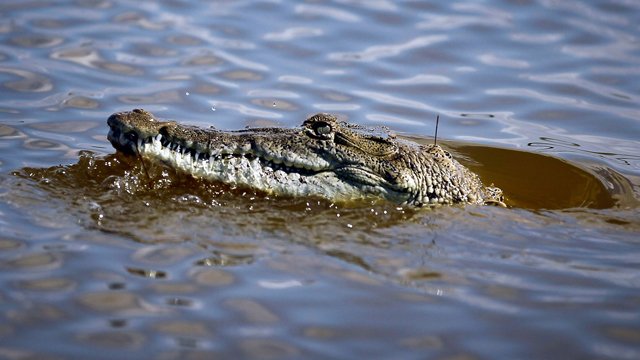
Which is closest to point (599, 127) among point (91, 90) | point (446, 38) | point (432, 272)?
point (446, 38)

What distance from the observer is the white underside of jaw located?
6.71m

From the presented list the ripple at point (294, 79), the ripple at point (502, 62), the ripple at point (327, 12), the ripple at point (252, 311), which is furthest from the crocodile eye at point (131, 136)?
the ripple at point (327, 12)

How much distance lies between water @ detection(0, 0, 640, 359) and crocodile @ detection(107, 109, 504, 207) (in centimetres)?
14

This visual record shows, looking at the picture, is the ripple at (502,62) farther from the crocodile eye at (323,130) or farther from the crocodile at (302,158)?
the crocodile eye at (323,130)

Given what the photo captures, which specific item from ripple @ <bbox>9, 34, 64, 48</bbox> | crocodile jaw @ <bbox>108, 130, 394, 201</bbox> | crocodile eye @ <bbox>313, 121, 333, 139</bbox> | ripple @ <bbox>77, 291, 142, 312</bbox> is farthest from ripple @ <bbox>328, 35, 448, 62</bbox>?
ripple @ <bbox>77, 291, 142, 312</bbox>

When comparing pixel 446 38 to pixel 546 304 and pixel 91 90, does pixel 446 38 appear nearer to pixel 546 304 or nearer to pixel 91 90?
pixel 91 90

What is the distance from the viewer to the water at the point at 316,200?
512cm

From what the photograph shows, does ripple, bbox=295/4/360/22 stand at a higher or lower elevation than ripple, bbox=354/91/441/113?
higher

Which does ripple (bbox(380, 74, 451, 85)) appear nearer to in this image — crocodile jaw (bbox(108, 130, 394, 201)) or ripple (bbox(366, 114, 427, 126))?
ripple (bbox(366, 114, 427, 126))

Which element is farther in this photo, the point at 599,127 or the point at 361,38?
the point at 361,38

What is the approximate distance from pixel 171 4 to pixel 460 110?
433 centimetres

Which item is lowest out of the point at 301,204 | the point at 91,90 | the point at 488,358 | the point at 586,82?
the point at 488,358

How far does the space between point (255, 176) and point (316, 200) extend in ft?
1.57

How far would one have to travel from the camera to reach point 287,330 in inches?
199
